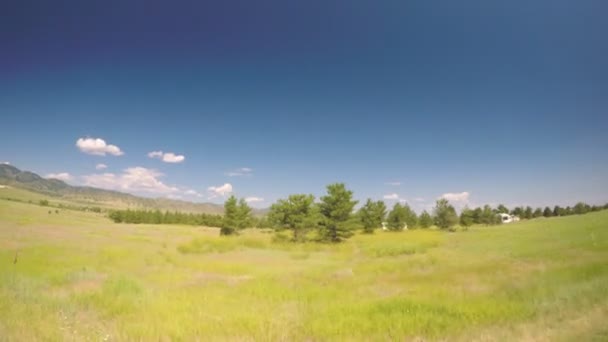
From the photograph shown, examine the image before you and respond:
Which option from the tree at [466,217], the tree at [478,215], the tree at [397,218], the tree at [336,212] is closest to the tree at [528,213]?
the tree at [478,215]

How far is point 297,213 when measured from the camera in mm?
44094

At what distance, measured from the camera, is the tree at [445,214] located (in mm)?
59353

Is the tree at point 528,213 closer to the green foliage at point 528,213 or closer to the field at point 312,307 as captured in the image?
the green foliage at point 528,213

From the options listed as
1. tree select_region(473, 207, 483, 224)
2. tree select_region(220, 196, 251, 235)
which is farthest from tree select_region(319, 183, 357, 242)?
tree select_region(473, 207, 483, 224)

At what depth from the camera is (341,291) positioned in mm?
11102

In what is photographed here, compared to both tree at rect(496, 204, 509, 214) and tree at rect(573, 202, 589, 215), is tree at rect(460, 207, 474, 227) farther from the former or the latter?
tree at rect(573, 202, 589, 215)

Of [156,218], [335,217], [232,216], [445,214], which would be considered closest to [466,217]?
[445,214]

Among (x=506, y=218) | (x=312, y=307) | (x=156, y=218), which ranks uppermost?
(x=506, y=218)

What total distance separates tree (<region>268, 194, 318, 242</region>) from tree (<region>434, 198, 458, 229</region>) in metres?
31.1

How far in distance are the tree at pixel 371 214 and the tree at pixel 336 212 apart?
2018 cm

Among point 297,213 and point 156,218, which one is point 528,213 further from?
point 156,218

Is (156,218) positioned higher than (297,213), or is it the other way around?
(297,213)

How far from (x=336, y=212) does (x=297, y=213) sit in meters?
6.30

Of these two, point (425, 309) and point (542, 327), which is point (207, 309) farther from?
point (542, 327)
